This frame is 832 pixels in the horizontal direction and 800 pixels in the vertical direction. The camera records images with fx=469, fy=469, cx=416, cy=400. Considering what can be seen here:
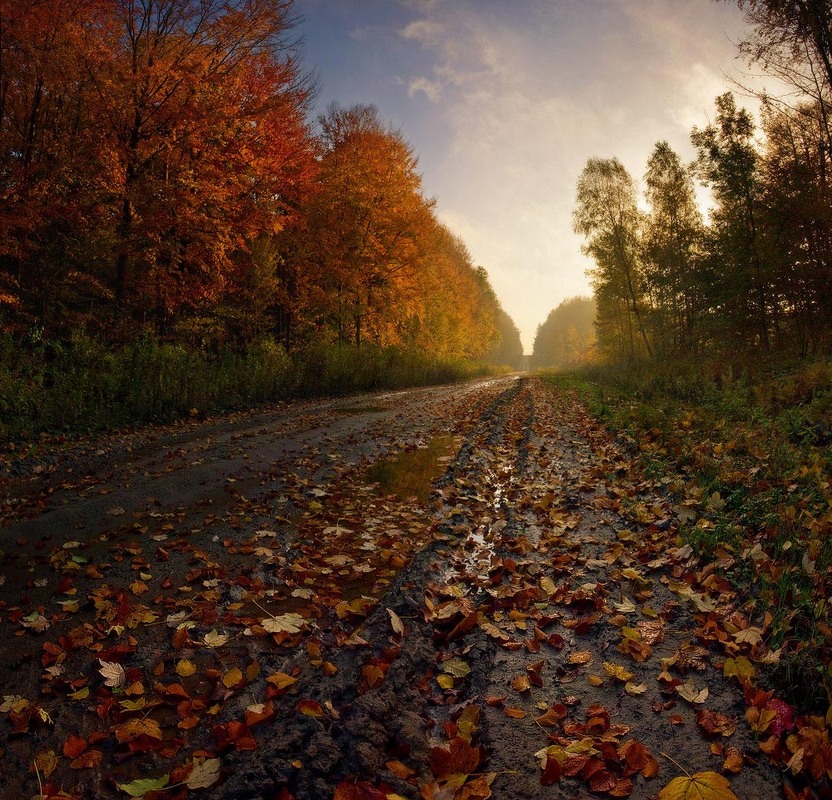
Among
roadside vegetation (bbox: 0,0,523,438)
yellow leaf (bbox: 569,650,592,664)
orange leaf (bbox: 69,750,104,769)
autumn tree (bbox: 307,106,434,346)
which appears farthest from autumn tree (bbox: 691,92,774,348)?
orange leaf (bbox: 69,750,104,769)

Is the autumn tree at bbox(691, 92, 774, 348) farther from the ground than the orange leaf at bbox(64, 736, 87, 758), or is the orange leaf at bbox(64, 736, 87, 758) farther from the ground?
the autumn tree at bbox(691, 92, 774, 348)

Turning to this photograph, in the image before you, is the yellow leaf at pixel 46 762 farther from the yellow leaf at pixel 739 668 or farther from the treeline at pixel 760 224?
the treeline at pixel 760 224

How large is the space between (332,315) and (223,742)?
61.3 feet

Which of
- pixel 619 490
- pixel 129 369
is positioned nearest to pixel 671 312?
pixel 619 490

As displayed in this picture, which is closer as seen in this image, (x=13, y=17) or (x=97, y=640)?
(x=97, y=640)

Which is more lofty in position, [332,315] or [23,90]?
[23,90]

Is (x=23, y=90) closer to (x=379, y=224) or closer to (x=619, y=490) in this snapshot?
(x=379, y=224)

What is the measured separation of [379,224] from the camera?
1917cm

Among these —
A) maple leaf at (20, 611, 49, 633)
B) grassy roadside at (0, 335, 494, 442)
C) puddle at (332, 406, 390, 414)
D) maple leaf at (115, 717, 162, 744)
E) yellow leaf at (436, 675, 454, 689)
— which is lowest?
yellow leaf at (436, 675, 454, 689)

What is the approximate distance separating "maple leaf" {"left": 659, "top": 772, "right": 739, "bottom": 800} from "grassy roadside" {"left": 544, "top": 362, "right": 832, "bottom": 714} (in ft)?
2.30

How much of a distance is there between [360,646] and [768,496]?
3702 mm

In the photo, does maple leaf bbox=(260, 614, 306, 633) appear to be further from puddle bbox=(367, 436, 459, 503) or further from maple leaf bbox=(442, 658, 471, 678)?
puddle bbox=(367, 436, 459, 503)

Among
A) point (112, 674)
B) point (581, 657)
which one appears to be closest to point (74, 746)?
point (112, 674)

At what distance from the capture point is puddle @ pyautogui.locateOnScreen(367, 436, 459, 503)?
5892 mm
